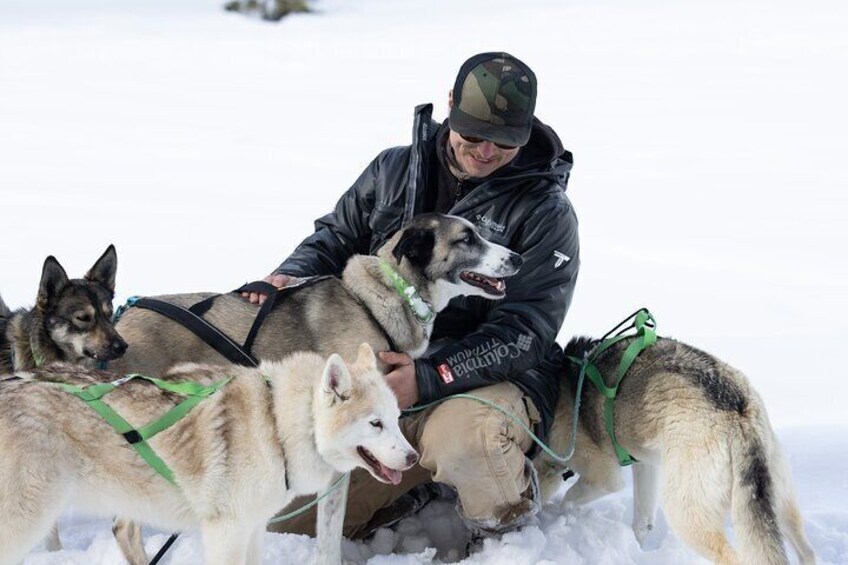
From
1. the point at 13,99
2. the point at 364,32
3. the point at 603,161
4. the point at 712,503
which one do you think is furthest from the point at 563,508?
the point at 364,32

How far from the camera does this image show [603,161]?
13969 millimetres

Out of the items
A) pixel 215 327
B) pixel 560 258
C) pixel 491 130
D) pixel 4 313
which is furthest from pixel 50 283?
pixel 560 258

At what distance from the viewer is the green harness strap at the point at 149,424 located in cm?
298

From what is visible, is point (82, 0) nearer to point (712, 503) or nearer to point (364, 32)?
point (364, 32)

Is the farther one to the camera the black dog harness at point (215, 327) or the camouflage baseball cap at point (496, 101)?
the camouflage baseball cap at point (496, 101)

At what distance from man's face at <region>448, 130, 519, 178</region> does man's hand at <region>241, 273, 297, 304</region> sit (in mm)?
913

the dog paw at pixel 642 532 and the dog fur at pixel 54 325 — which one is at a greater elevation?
the dog fur at pixel 54 325

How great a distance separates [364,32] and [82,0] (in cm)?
801

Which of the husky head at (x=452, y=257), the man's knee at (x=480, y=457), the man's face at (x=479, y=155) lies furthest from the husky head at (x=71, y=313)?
the man's face at (x=479, y=155)

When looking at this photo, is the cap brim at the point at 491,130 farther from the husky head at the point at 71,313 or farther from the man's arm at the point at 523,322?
the husky head at the point at 71,313

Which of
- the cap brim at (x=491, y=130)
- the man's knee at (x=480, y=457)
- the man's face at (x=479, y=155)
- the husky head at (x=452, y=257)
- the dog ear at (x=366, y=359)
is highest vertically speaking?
the cap brim at (x=491, y=130)

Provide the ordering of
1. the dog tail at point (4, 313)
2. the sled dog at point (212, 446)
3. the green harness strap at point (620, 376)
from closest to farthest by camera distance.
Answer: the sled dog at point (212, 446)
the green harness strap at point (620, 376)
the dog tail at point (4, 313)

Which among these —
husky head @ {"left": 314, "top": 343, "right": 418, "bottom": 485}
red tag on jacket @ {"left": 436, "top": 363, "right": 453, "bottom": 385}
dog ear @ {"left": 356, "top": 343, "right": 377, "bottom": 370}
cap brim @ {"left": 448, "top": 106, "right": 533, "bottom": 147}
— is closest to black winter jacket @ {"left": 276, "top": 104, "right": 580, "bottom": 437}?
red tag on jacket @ {"left": 436, "top": 363, "right": 453, "bottom": 385}

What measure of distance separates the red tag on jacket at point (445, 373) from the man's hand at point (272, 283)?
32.1 inches
